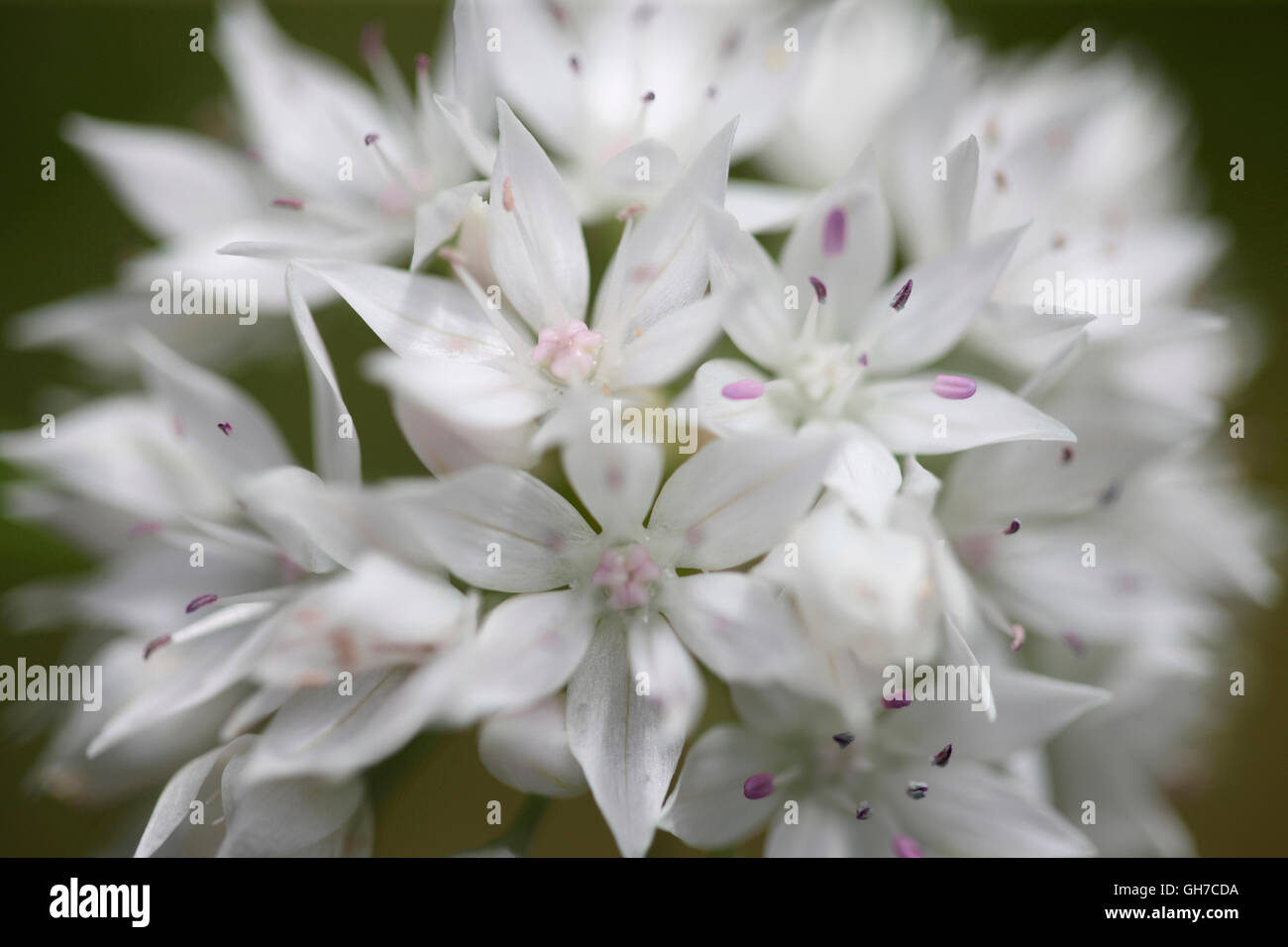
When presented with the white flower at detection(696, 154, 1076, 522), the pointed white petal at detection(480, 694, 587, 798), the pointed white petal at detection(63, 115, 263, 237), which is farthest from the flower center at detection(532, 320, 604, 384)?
the pointed white petal at detection(63, 115, 263, 237)

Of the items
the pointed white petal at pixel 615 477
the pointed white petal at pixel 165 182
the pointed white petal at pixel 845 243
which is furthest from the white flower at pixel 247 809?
the pointed white petal at pixel 165 182

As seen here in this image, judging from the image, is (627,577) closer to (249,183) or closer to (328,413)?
(328,413)

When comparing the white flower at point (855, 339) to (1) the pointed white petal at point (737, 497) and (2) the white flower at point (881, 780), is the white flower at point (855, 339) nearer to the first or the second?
(1) the pointed white petal at point (737, 497)

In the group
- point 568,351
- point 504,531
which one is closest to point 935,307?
point 568,351

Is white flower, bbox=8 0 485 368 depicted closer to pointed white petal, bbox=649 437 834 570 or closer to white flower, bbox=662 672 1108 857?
pointed white petal, bbox=649 437 834 570
